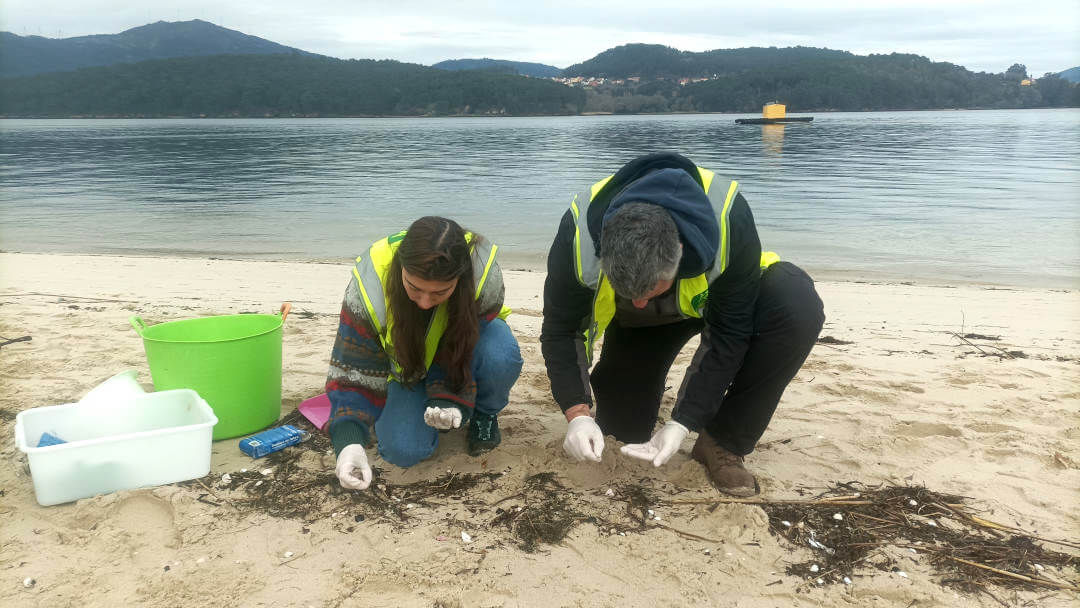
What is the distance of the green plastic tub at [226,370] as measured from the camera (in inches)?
113

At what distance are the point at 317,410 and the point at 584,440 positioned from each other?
4.42ft

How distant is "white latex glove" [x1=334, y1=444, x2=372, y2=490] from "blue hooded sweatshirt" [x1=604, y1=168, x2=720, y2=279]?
1.21 meters

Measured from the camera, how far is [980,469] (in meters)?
2.76

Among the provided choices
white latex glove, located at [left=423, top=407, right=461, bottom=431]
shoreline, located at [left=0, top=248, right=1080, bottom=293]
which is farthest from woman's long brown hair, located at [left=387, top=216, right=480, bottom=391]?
shoreline, located at [left=0, top=248, right=1080, bottom=293]

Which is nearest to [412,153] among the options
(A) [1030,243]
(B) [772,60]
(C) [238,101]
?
(A) [1030,243]

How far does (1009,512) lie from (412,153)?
31.9 m

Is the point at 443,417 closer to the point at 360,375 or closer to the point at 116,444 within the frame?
the point at 360,375

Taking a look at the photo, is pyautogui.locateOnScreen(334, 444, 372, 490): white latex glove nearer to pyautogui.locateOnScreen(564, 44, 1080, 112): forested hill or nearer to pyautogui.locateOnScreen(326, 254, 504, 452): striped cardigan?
pyautogui.locateOnScreen(326, 254, 504, 452): striped cardigan

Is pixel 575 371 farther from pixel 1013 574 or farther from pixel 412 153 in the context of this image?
pixel 412 153

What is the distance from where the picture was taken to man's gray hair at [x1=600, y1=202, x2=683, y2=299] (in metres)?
1.89

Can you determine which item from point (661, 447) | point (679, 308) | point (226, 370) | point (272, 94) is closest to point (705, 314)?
point (679, 308)

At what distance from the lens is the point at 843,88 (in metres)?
85.6

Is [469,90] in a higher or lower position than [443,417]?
higher

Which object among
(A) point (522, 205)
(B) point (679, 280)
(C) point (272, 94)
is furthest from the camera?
(C) point (272, 94)
